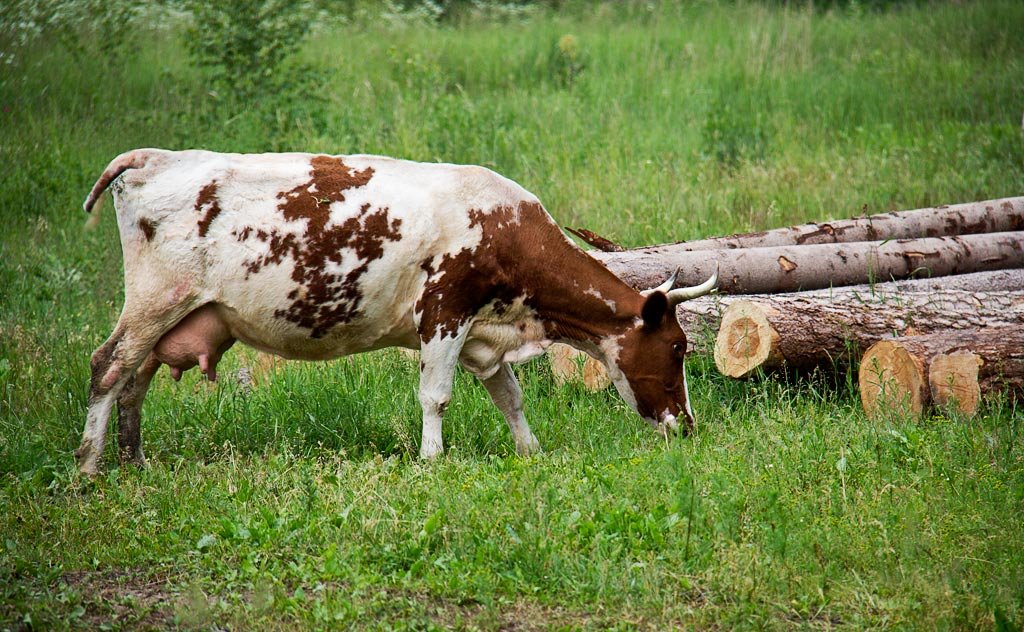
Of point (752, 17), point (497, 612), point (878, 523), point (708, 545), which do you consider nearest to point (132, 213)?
point (497, 612)

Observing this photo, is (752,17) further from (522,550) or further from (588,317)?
(522,550)

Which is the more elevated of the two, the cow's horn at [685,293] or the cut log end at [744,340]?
the cow's horn at [685,293]

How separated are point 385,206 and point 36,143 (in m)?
7.43

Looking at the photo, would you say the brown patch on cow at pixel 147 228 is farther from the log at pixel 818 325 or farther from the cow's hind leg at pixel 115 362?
the log at pixel 818 325

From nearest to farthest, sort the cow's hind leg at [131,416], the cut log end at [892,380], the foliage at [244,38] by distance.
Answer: the cow's hind leg at [131,416] → the cut log end at [892,380] → the foliage at [244,38]

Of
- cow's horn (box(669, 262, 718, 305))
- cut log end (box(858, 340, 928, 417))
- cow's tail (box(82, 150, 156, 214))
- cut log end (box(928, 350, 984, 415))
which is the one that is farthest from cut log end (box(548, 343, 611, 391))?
cow's tail (box(82, 150, 156, 214))

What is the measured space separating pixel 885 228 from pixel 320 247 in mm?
5193

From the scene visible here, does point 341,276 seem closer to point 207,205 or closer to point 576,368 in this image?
point 207,205

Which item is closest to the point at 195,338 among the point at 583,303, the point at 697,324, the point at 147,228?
the point at 147,228

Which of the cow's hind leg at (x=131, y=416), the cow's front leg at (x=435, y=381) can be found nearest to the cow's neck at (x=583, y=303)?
the cow's front leg at (x=435, y=381)

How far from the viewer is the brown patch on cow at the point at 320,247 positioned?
6152 mm

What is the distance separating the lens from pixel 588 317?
6586 mm

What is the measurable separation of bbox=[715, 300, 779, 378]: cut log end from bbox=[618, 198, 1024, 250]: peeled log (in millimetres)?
1032

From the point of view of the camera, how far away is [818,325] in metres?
7.21
